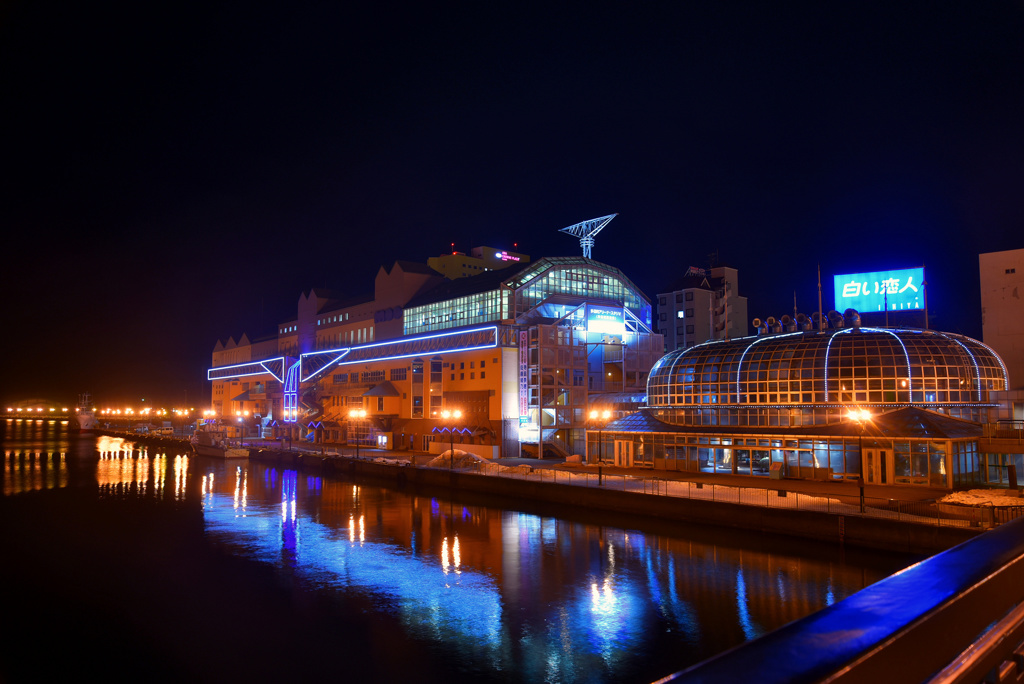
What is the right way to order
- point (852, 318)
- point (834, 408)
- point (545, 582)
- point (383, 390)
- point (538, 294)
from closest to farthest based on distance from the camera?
1. point (545, 582)
2. point (834, 408)
3. point (852, 318)
4. point (538, 294)
5. point (383, 390)

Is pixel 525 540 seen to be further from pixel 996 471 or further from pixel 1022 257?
pixel 1022 257

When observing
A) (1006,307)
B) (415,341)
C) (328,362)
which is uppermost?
(1006,307)

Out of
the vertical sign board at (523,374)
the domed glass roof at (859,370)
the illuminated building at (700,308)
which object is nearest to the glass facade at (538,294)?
the vertical sign board at (523,374)

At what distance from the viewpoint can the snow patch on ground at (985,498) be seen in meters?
36.1

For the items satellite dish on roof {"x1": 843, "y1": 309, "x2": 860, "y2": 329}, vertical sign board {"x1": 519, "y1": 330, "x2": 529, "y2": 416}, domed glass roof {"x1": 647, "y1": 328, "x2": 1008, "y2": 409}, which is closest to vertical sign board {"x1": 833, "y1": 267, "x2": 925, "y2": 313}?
satellite dish on roof {"x1": 843, "y1": 309, "x2": 860, "y2": 329}

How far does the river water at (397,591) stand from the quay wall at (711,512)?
35.3 inches

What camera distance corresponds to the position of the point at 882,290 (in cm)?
6575

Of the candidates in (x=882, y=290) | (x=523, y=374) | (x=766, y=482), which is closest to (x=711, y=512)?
(x=766, y=482)

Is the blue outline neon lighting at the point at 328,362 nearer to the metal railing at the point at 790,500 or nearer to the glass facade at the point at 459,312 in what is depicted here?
the glass facade at the point at 459,312

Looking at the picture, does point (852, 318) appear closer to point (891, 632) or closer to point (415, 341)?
point (415, 341)

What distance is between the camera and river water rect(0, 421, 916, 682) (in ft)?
77.5

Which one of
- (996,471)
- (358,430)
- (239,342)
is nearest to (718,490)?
(996,471)

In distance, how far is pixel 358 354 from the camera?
10594cm

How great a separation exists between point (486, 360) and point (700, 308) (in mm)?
55975
